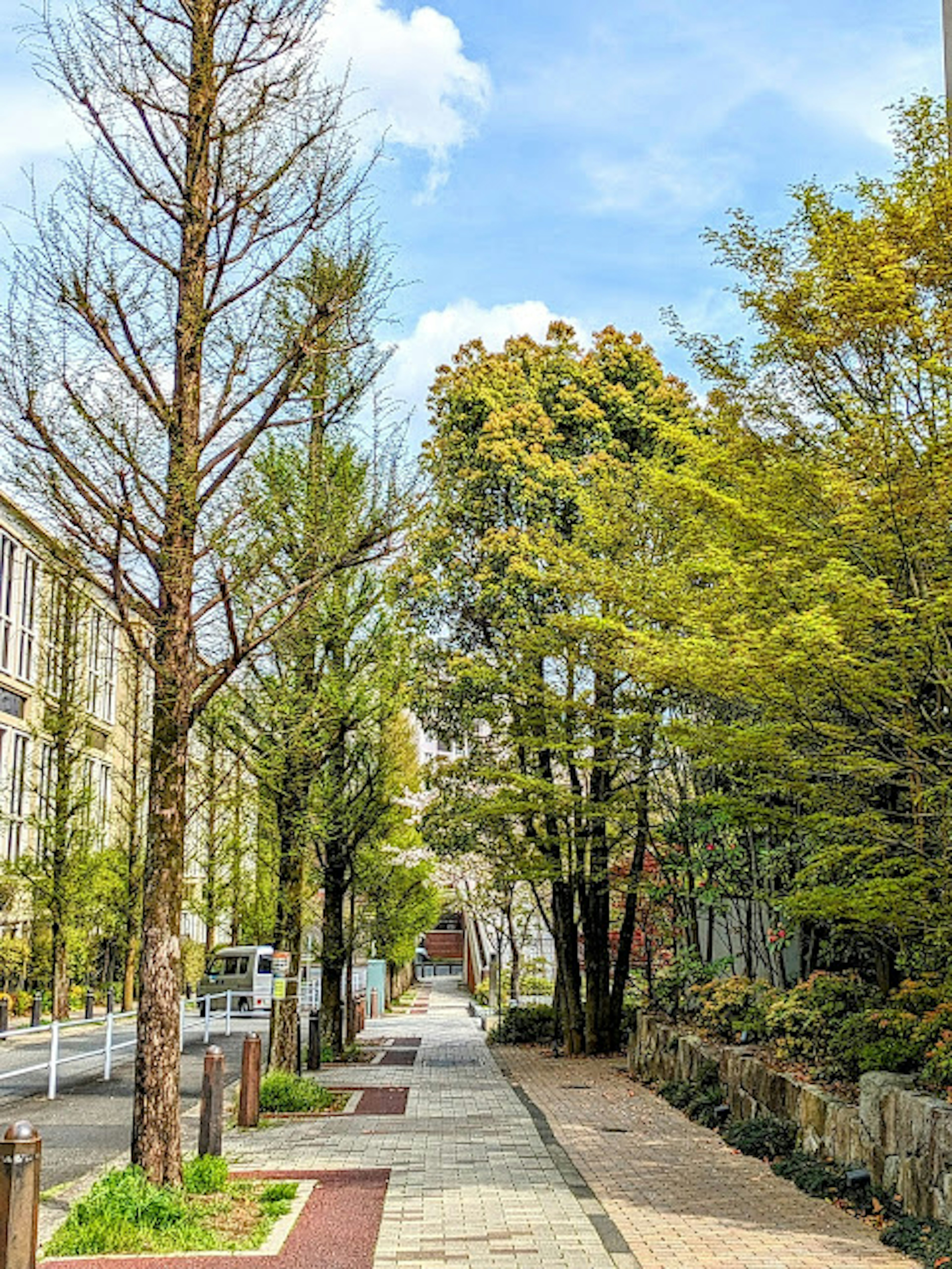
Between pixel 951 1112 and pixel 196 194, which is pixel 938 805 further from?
pixel 196 194

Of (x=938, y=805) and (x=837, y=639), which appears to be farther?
(x=938, y=805)

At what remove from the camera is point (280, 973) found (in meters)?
15.6

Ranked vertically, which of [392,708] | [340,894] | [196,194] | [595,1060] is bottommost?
[595,1060]

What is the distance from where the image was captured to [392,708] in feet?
63.9

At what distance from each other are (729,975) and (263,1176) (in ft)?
36.0

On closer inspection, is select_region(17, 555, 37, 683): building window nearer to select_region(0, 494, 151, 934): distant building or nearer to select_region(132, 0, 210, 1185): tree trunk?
select_region(0, 494, 151, 934): distant building

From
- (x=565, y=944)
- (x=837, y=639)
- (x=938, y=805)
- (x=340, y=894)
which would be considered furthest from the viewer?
(x=565, y=944)

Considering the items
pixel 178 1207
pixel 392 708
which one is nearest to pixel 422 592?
pixel 392 708

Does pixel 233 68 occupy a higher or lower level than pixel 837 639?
higher

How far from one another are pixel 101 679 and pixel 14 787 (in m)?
5.39

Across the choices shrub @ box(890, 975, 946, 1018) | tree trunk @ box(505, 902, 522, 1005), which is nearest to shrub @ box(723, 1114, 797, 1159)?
shrub @ box(890, 975, 946, 1018)

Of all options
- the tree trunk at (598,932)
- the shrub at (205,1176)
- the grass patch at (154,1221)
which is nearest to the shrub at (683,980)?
the tree trunk at (598,932)

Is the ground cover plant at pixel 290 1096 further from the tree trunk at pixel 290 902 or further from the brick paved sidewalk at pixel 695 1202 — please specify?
the brick paved sidewalk at pixel 695 1202

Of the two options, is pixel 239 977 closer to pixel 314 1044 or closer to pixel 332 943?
pixel 332 943
